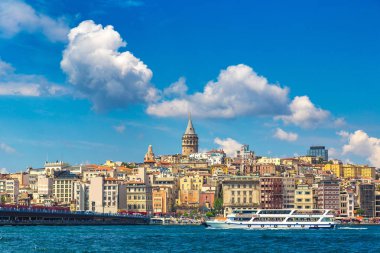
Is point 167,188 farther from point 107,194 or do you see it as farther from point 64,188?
point 64,188

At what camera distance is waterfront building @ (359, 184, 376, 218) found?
170 meters

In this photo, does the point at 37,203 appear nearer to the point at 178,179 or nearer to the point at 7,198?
the point at 7,198

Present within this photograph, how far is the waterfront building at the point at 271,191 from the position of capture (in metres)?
166

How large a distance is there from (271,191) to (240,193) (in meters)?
5.85

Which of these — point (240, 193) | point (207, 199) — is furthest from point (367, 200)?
point (207, 199)

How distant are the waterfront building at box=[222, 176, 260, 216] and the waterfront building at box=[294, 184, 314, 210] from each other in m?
7.16

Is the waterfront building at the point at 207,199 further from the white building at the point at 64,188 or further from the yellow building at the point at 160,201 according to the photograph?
the white building at the point at 64,188

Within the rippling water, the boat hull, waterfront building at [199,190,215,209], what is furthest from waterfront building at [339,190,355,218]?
the rippling water

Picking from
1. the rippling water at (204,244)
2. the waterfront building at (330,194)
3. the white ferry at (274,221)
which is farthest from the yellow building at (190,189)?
the rippling water at (204,244)

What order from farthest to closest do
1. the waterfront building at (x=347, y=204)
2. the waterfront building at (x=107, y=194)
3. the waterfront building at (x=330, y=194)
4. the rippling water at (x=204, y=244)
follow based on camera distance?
the waterfront building at (x=107, y=194), the waterfront building at (x=347, y=204), the waterfront building at (x=330, y=194), the rippling water at (x=204, y=244)

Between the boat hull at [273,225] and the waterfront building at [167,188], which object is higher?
the waterfront building at [167,188]

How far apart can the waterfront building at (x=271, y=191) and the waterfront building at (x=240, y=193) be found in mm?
1469

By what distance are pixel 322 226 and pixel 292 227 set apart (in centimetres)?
429

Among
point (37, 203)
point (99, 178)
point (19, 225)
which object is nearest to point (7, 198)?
point (37, 203)
